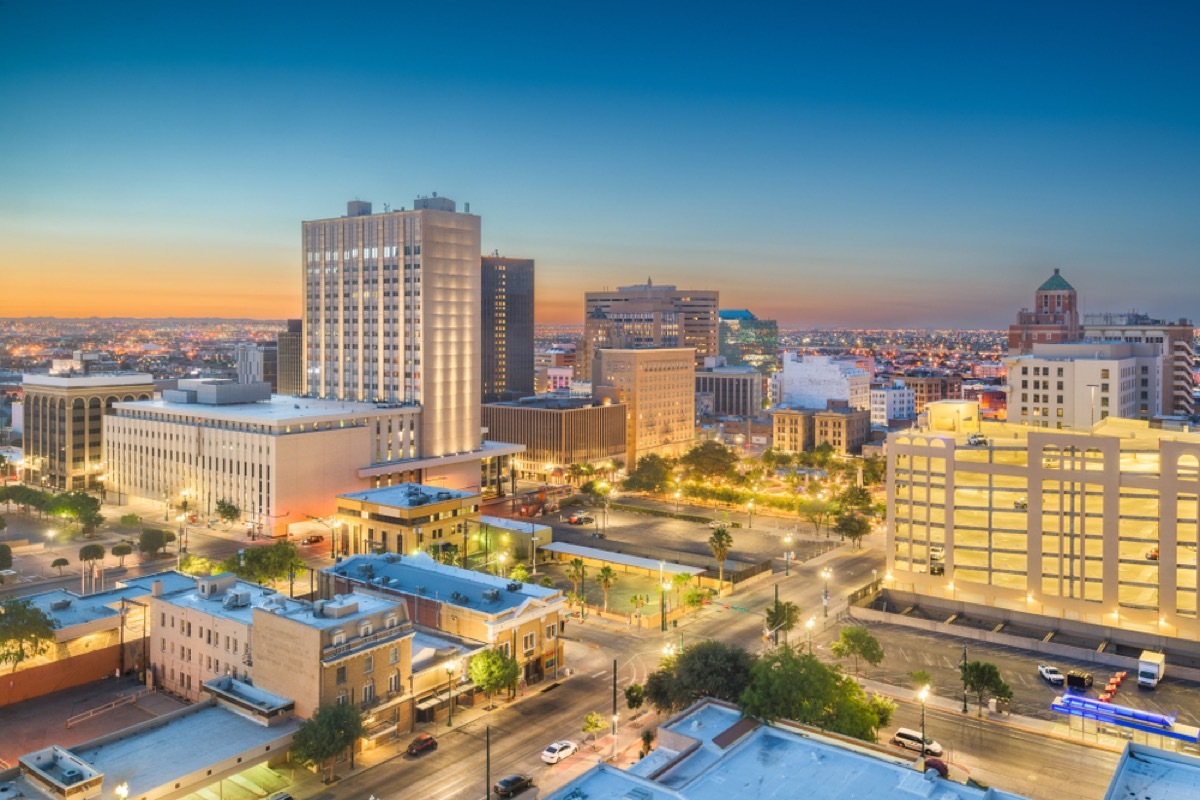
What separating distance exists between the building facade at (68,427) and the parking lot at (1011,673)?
389 feet

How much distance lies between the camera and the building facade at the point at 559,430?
522 ft

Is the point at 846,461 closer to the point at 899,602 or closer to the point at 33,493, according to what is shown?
the point at 899,602

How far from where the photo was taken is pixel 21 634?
5875 cm

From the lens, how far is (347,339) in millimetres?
146375

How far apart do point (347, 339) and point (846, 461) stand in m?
89.7

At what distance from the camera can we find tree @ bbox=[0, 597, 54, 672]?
5856 cm

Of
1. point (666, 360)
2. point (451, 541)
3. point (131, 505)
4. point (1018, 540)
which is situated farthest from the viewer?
point (666, 360)

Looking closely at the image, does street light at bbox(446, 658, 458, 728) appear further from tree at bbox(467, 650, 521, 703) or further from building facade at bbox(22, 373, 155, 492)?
building facade at bbox(22, 373, 155, 492)

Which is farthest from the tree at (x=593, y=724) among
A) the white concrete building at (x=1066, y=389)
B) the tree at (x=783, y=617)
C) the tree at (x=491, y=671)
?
the white concrete building at (x=1066, y=389)

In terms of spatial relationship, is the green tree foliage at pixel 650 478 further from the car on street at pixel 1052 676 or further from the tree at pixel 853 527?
the car on street at pixel 1052 676

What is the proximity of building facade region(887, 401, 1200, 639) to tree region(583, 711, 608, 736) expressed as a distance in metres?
40.6

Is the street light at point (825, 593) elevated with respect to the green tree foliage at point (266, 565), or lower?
lower

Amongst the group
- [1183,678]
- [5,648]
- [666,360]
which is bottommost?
[1183,678]

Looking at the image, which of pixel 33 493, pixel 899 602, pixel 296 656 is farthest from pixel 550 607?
pixel 33 493
